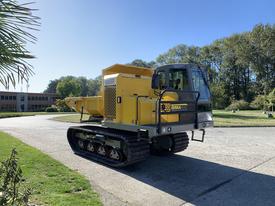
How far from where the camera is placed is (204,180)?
6.92 m

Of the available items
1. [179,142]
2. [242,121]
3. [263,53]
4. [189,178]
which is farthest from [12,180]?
[263,53]

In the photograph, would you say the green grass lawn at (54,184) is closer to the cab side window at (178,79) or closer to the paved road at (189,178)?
the paved road at (189,178)

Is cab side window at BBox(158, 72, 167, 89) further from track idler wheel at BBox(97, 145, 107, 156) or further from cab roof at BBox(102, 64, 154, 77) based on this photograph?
track idler wheel at BBox(97, 145, 107, 156)

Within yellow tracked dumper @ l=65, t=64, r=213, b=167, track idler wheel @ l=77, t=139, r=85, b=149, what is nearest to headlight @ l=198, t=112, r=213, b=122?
yellow tracked dumper @ l=65, t=64, r=213, b=167

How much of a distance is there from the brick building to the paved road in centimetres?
6320

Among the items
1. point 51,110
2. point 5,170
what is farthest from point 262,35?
point 5,170

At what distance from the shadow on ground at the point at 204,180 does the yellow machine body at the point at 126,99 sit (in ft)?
4.37

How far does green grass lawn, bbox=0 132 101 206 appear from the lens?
5191 mm

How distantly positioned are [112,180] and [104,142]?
2.07 meters

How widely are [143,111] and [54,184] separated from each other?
2.95m

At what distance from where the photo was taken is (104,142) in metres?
8.77

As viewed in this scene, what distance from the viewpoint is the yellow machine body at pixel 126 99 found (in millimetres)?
7949

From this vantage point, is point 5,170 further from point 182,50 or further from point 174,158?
point 182,50

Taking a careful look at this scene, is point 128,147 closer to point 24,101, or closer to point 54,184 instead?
point 54,184
